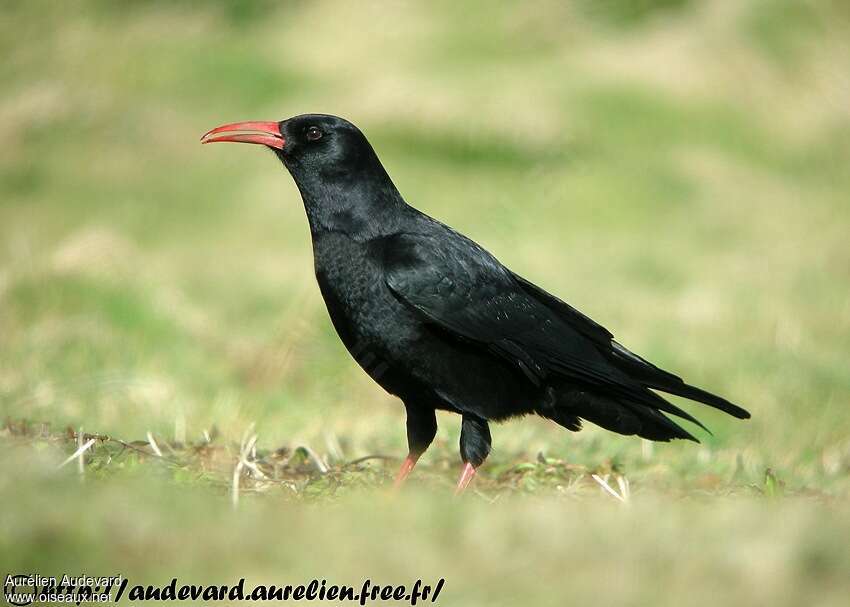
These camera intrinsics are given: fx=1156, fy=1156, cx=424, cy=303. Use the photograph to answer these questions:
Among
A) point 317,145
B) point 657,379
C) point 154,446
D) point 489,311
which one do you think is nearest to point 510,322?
point 489,311

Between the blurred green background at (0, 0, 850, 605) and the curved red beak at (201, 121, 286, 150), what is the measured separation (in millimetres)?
1243

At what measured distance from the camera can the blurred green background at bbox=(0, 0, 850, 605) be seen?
8.75 feet

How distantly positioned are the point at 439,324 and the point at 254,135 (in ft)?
3.90

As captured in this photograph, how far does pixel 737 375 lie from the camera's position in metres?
7.74

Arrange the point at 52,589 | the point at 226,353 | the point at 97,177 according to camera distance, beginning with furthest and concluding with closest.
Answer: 1. the point at 97,177
2. the point at 226,353
3. the point at 52,589

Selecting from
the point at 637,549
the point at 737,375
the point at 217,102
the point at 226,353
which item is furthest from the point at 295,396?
the point at 217,102

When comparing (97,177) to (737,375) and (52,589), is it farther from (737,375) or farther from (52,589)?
(52,589)

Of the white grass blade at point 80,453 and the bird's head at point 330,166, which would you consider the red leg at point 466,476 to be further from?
the white grass blade at point 80,453

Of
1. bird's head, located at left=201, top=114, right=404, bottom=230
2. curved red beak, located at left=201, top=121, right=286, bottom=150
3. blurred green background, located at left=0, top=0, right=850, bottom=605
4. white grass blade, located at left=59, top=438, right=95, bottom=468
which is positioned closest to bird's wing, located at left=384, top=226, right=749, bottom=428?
bird's head, located at left=201, top=114, right=404, bottom=230

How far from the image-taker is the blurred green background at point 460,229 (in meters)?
2.67

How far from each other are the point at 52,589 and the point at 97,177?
453 inches

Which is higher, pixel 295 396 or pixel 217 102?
pixel 217 102

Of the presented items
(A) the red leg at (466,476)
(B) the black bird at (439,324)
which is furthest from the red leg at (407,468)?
(A) the red leg at (466,476)

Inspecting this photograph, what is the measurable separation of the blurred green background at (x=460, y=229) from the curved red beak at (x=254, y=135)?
48.9 inches
